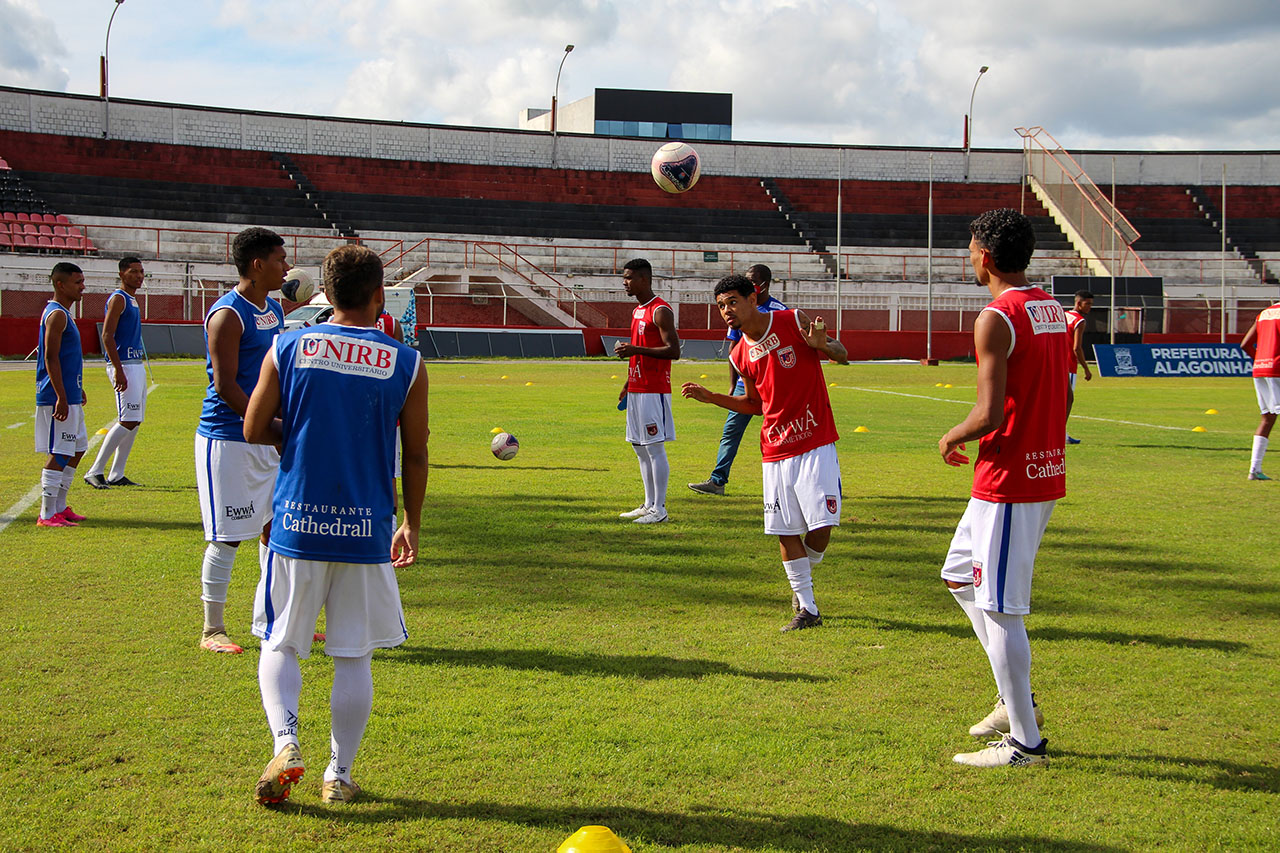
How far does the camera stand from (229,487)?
537 centimetres

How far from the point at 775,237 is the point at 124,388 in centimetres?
4300

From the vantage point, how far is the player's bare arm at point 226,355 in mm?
5023

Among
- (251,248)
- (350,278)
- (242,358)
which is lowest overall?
(242,358)

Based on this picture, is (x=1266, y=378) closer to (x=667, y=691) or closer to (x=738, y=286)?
(x=738, y=286)

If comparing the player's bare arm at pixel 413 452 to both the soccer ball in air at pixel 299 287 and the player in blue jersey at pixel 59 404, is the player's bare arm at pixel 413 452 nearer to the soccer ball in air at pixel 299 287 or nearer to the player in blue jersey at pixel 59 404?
the soccer ball in air at pixel 299 287

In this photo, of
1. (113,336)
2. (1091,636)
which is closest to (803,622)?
(1091,636)

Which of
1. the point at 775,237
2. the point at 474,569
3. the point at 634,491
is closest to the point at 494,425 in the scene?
the point at 634,491

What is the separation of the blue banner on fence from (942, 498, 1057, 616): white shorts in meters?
30.3

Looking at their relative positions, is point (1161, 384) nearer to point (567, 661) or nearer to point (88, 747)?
point (567, 661)

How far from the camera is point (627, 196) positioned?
53.4 metres

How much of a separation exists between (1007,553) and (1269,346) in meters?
9.77

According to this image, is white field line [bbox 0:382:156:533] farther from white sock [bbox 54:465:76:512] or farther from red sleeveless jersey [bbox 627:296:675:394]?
red sleeveless jersey [bbox 627:296:675:394]

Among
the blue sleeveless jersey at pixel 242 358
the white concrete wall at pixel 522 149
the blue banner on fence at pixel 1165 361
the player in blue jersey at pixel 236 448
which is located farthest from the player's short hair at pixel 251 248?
the white concrete wall at pixel 522 149

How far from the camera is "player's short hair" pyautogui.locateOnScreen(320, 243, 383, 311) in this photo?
3.64 meters
